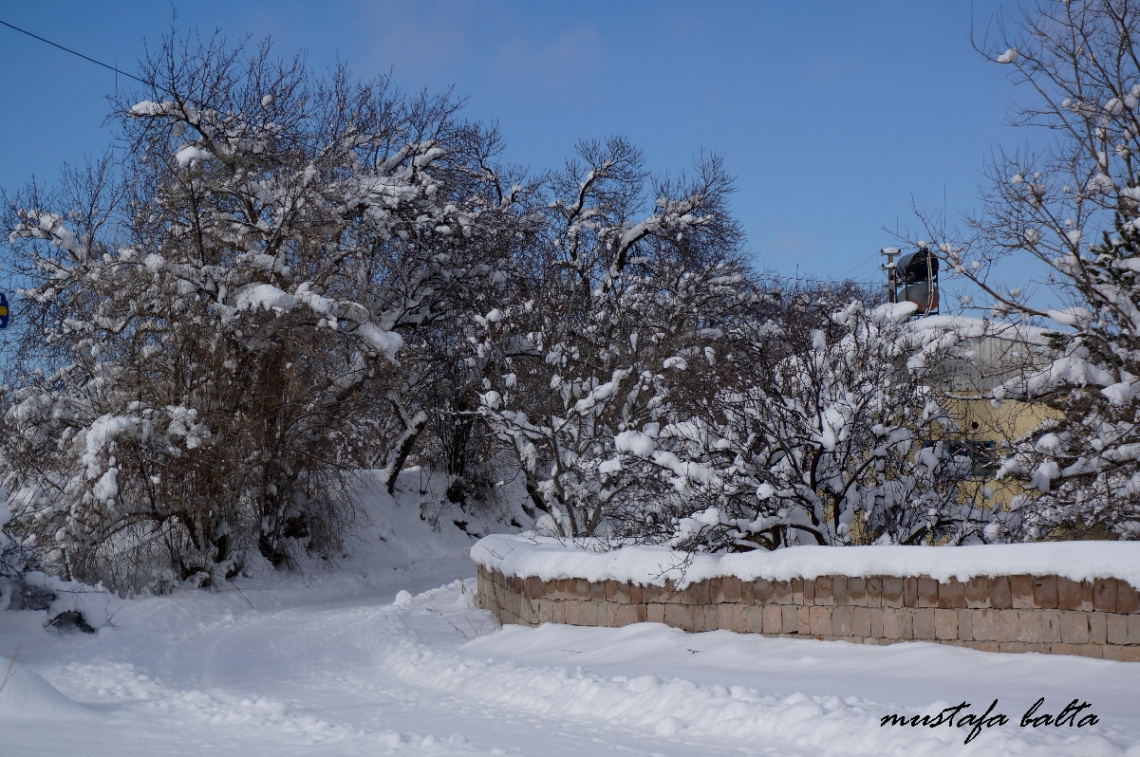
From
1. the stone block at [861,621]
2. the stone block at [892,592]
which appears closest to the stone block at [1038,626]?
the stone block at [892,592]

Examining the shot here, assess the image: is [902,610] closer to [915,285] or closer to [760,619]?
[760,619]

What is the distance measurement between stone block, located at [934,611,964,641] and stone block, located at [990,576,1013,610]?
304 mm

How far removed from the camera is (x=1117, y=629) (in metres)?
6.29

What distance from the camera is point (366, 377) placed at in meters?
19.3

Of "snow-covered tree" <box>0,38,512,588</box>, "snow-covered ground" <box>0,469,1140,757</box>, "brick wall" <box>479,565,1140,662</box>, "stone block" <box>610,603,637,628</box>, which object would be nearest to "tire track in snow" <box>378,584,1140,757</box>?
"snow-covered ground" <box>0,469,1140,757</box>

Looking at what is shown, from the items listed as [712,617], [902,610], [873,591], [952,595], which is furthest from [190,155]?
[952,595]

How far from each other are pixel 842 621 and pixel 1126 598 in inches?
81.7

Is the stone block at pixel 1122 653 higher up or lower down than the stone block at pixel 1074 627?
lower down

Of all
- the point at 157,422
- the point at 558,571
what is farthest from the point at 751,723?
the point at 157,422

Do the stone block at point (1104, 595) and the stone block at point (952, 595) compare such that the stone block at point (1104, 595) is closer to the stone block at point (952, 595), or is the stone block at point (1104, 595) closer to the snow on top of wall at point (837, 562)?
the snow on top of wall at point (837, 562)

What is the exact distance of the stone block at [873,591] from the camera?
741 centimetres

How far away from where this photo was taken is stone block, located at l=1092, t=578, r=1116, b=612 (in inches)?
248

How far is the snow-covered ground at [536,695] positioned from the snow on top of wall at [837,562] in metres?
0.55

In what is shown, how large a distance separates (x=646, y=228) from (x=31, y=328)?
14.2m
